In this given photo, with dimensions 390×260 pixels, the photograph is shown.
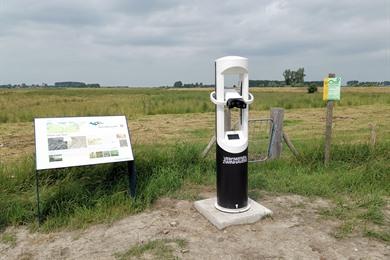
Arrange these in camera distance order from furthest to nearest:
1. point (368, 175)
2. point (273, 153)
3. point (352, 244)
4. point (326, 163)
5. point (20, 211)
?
point (273, 153), point (326, 163), point (368, 175), point (20, 211), point (352, 244)

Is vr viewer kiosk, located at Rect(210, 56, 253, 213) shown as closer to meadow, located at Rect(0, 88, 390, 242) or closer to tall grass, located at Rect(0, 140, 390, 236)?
meadow, located at Rect(0, 88, 390, 242)

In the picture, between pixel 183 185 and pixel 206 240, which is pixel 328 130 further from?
pixel 206 240

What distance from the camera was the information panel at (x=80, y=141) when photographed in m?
4.31

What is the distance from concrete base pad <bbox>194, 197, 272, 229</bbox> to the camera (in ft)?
14.0

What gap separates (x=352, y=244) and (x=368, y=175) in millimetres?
2439

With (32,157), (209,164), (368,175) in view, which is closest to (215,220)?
(209,164)

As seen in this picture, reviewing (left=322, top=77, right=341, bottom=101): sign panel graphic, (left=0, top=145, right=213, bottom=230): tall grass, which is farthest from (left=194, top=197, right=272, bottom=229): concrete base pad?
(left=322, top=77, right=341, bottom=101): sign panel graphic

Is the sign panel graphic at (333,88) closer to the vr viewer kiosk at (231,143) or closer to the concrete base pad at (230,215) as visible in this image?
the vr viewer kiosk at (231,143)

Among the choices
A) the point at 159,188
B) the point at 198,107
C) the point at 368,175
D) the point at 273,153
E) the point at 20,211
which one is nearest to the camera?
the point at 20,211

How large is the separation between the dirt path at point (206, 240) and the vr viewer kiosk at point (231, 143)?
0.40 metres

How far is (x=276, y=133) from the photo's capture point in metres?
7.06

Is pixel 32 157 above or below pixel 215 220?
above

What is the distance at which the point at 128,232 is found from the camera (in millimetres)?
4125

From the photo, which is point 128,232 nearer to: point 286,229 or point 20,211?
point 20,211
